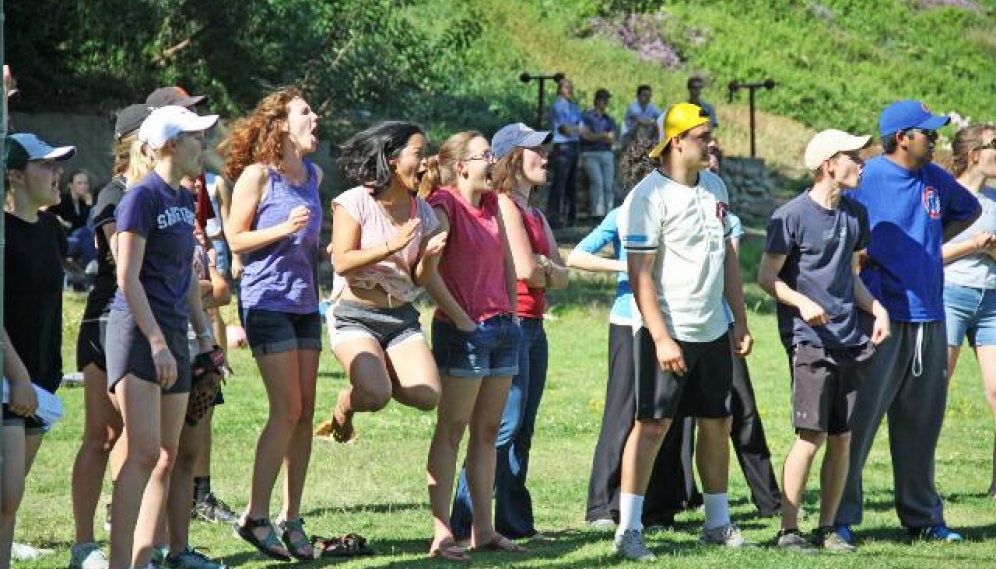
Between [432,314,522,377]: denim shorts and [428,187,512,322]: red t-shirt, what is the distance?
0.05m

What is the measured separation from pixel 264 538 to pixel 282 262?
1.19m

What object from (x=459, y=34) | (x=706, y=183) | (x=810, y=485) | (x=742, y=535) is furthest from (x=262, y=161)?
(x=459, y=34)

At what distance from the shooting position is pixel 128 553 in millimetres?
6418

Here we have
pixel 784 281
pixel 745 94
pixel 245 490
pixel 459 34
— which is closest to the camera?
pixel 784 281

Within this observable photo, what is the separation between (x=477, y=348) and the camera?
7.41 m

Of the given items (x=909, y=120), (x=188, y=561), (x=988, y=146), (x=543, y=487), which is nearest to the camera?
(x=188, y=561)

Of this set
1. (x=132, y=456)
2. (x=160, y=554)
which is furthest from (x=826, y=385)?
(x=132, y=456)

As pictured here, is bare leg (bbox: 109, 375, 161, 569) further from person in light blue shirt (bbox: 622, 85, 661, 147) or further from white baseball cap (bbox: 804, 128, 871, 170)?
person in light blue shirt (bbox: 622, 85, 661, 147)

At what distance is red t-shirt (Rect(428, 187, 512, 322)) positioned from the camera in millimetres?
7484

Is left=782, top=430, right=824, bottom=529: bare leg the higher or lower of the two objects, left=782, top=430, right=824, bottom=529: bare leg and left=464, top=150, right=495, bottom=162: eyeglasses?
the lower

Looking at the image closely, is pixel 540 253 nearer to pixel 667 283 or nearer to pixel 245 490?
pixel 667 283

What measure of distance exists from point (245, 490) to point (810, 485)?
3407mm

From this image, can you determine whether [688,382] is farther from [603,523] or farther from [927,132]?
[927,132]

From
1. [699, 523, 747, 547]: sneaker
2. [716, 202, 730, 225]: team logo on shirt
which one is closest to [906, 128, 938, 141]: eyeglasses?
[716, 202, 730, 225]: team logo on shirt
